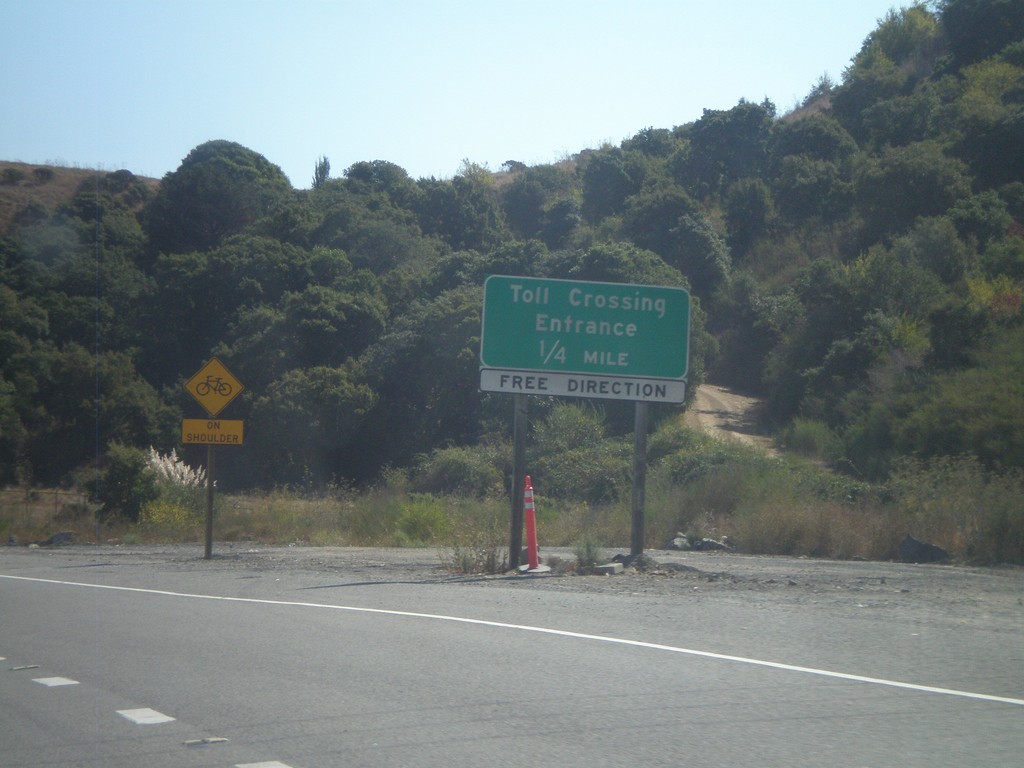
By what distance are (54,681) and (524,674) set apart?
3.56 meters

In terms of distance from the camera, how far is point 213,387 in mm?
18266

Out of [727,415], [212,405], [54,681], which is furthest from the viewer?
[727,415]

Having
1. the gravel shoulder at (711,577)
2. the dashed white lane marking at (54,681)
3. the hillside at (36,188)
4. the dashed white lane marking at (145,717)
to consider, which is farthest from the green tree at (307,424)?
the dashed white lane marking at (145,717)

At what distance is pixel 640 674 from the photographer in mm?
7438

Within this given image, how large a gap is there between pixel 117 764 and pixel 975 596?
9396 mm

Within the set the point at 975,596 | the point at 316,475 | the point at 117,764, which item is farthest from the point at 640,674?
the point at 316,475

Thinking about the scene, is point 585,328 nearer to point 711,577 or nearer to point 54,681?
point 711,577

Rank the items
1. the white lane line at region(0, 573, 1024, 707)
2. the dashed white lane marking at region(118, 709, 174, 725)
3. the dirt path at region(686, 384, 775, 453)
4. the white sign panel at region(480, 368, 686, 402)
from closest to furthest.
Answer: the dashed white lane marking at region(118, 709, 174, 725) < the white lane line at region(0, 573, 1024, 707) < the white sign panel at region(480, 368, 686, 402) < the dirt path at region(686, 384, 775, 453)

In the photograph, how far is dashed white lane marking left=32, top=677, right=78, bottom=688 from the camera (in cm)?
752

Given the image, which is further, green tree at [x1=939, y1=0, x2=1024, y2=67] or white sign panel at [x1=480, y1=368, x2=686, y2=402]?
green tree at [x1=939, y1=0, x2=1024, y2=67]

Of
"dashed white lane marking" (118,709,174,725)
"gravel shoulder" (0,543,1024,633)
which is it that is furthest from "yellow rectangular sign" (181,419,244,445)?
"dashed white lane marking" (118,709,174,725)

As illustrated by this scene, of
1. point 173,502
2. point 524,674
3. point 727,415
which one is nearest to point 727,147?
point 727,415

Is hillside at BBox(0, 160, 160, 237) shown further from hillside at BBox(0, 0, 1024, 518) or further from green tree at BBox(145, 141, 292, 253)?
green tree at BBox(145, 141, 292, 253)

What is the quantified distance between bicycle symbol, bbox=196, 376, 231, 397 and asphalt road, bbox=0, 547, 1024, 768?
228 inches
